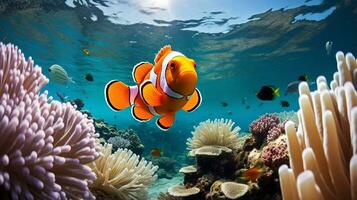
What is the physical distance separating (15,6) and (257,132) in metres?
18.8

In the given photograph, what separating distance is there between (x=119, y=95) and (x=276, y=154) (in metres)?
2.83

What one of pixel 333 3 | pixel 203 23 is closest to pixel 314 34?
pixel 333 3

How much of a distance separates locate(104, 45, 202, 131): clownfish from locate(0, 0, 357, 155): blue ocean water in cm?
1538

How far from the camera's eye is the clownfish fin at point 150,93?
2.68 meters

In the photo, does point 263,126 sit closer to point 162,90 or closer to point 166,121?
point 166,121

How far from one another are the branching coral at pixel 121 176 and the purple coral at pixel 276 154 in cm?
207

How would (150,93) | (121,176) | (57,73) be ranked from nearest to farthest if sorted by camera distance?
(150,93) < (121,176) < (57,73)

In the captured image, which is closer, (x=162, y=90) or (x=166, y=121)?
(x=162, y=90)

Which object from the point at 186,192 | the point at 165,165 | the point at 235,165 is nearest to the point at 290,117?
the point at 235,165

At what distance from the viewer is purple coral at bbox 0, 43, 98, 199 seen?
5.75 ft

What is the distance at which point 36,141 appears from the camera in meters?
1.80

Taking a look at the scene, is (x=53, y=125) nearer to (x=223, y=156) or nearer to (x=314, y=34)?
(x=223, y=156)

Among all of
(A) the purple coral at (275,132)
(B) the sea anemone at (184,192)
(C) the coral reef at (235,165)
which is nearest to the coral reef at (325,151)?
(C) the coral reef at (235,165)

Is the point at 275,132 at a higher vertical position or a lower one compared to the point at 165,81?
higher
